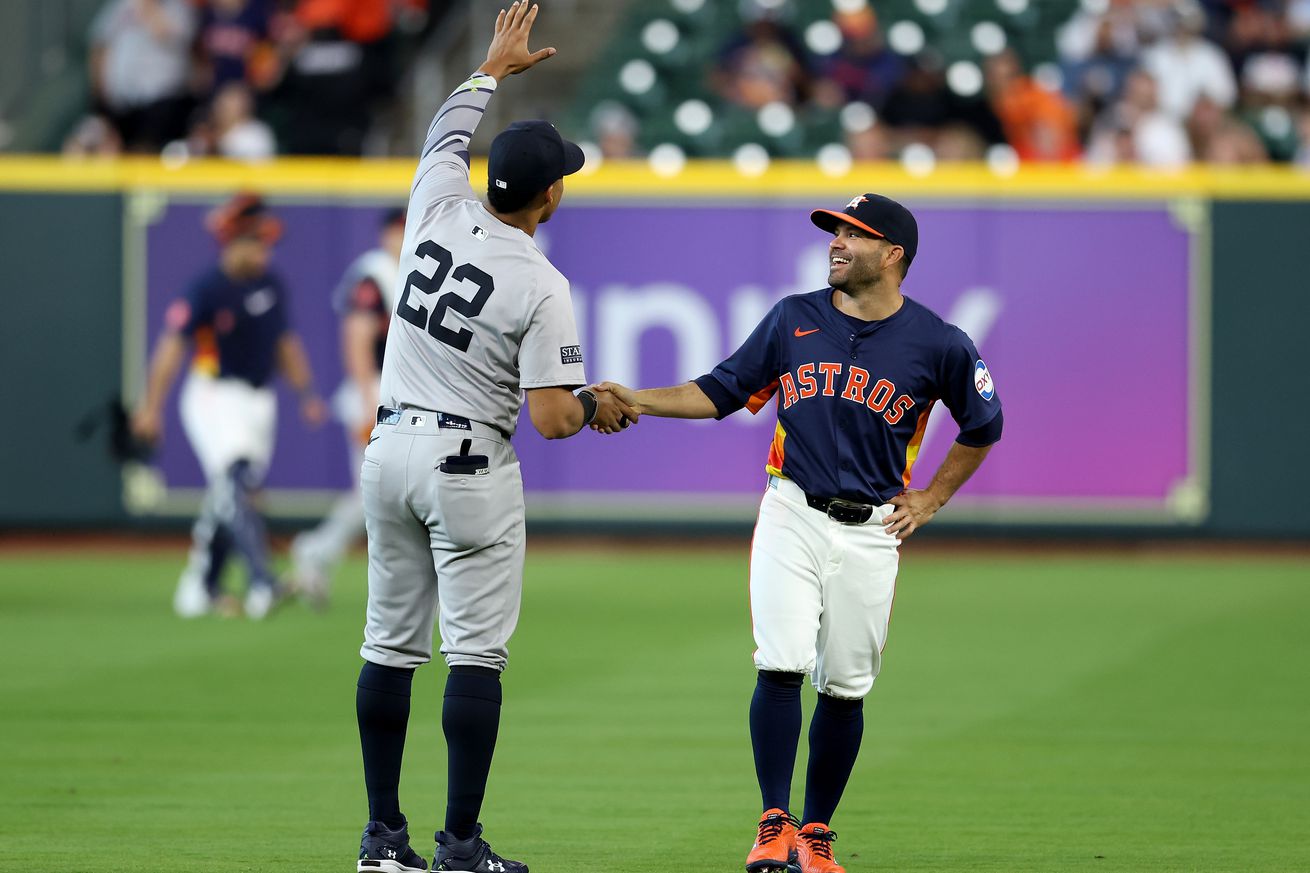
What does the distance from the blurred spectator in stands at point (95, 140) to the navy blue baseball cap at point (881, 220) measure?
42.1 feet

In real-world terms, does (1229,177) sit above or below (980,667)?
above

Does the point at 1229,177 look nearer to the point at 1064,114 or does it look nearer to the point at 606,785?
the point at 1064,114

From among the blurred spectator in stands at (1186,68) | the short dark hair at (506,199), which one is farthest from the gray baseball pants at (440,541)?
the blurred spectator in stands at (1186,68)

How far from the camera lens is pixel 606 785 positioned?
7.47m

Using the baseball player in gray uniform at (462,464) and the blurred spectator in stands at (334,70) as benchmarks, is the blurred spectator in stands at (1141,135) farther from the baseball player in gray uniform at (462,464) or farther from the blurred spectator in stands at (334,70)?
the baseball player in gray uniform at (462,464)

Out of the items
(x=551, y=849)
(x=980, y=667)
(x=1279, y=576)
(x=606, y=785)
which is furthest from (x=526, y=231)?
(x=1279, y=576)

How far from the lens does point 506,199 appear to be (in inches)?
230

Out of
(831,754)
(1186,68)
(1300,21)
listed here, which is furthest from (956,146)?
(831,754)

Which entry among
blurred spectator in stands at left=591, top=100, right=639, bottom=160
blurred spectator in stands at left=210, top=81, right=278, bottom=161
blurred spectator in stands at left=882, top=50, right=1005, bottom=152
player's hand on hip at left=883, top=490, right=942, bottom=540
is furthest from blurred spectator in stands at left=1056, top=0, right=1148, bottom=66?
player's hand on hip at left=883, top=490, right=942, bottom=540

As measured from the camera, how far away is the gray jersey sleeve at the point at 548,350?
5695 millimetres

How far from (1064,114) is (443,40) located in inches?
243

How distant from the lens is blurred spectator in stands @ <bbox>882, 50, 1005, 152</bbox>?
1747 cm

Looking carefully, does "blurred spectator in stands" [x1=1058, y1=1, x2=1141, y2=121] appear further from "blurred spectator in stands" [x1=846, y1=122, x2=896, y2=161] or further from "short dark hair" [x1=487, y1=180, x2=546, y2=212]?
"short dark hair" [x1=487, y1=180, x2=546, y2=212]

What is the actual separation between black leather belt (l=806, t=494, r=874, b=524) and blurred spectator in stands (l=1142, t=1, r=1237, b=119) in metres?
12.6
